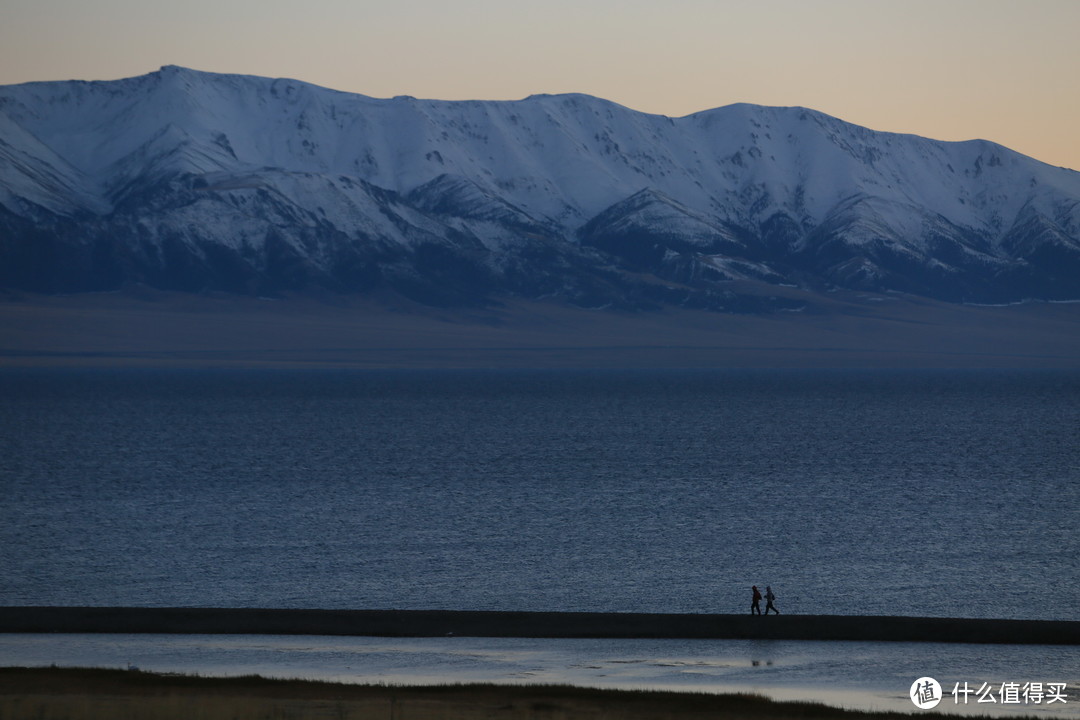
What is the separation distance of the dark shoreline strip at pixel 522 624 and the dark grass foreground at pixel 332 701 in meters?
8.72

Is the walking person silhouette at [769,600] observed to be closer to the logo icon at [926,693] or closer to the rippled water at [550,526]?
the rippled water at [550,526]

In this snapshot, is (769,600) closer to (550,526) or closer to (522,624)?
(522,624)

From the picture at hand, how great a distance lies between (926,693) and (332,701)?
1862 centimetres

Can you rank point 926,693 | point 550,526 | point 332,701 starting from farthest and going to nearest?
1. point 550,526
2. point 926,693
3. point 332,701

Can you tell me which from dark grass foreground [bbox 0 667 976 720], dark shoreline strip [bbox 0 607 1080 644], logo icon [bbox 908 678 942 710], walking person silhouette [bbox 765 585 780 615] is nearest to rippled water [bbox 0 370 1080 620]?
walking person silhouette [bbox 765 585 780 615]

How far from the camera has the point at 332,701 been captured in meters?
42.1

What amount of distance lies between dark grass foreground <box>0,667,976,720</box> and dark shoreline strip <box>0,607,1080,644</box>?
343 inches

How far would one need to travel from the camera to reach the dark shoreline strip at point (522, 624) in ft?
171

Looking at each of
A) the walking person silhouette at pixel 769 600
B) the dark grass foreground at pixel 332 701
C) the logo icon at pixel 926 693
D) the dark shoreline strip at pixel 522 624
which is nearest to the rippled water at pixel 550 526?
the walking person silhouette at pixel 769 600

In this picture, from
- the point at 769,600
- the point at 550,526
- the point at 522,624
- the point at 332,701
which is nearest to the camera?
the point at 332,701

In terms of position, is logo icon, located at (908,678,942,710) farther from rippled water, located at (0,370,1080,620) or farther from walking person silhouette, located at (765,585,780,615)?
rippled water, located at (0,370,1080,620)

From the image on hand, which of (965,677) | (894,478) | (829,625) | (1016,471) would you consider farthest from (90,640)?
(1016,471)

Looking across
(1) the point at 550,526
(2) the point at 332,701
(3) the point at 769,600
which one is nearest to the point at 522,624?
(3) the point at 769,600

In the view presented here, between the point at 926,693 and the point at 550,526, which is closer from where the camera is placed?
the point at 926,693
